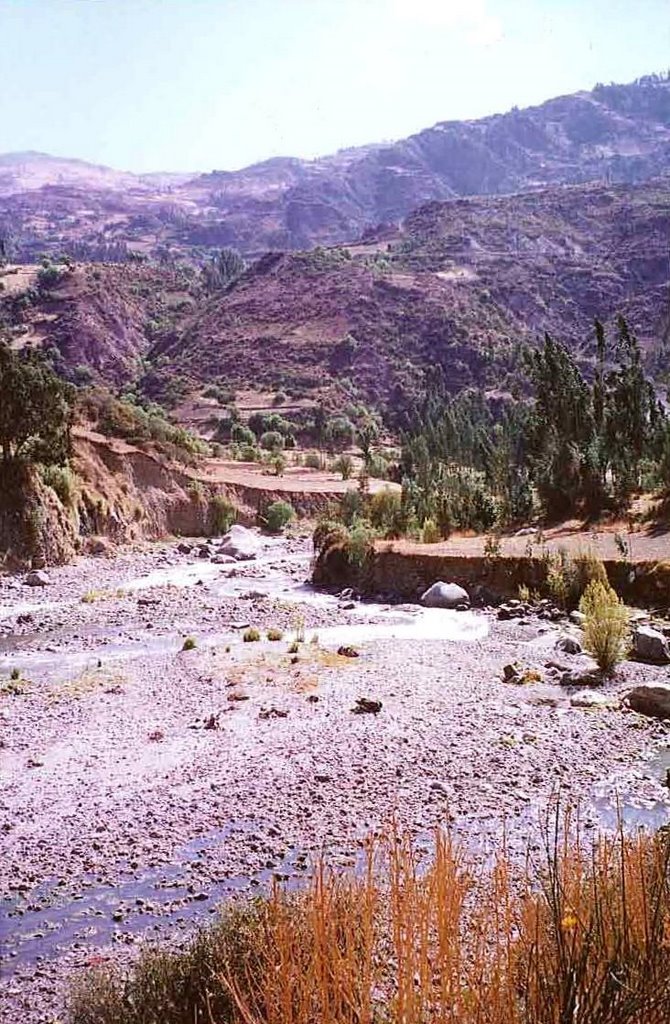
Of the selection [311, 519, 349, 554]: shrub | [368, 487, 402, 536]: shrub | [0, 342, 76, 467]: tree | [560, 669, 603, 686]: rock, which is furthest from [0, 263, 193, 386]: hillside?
[560, 669, 603, 686]: rock

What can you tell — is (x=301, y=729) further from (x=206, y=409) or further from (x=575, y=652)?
(x=206, y=409)

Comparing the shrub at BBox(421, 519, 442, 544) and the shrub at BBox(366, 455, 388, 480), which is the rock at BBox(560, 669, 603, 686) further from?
the shrub at BBox(366, 455, 388, 480)

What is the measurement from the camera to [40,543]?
33.3 m

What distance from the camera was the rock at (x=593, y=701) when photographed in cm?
1585

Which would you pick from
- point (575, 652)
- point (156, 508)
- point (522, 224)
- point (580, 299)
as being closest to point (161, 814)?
point (575, 652)

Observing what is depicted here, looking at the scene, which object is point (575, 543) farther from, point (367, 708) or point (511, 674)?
point (367, 708)

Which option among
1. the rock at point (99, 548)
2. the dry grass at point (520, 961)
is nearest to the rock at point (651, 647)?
the dry grass at point (520, 961)

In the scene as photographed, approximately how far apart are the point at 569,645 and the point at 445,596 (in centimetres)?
657

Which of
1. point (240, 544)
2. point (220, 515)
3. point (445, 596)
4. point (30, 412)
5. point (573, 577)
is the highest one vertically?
point (30, 412)

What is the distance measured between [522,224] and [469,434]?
3655 inches

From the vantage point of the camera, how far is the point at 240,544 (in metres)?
40.5

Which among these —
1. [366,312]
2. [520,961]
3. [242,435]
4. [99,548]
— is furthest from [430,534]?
[366,312]

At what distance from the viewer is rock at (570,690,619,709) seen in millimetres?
15852

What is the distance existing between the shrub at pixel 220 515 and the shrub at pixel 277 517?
7.15ft
